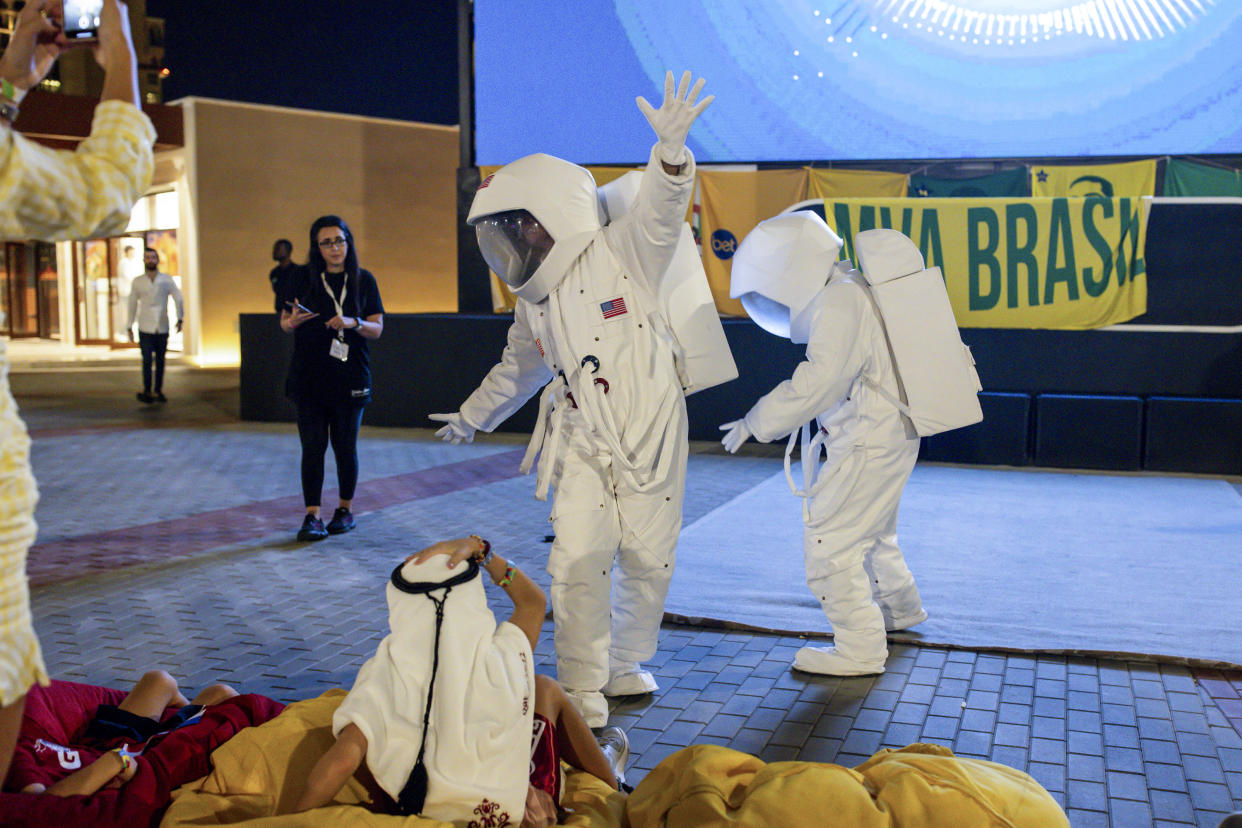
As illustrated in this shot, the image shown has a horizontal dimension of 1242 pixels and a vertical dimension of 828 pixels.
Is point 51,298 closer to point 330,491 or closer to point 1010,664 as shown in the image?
point 330,491

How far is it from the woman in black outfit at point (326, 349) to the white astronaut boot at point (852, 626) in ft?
10.5

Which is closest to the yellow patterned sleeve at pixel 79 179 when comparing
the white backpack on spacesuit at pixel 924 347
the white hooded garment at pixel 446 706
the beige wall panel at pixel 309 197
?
the white hooded garment at pixel 446 706

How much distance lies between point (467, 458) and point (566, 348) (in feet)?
19.4

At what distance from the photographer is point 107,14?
184 cm

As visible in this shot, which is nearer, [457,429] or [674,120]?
[674,120]

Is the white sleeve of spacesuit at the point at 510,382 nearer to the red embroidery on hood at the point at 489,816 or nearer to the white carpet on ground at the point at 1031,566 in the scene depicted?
the white carpet on ground at the point at 1031,566

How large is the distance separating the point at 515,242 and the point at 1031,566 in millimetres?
3431

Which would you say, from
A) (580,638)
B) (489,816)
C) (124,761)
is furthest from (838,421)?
Answer: (124,761)

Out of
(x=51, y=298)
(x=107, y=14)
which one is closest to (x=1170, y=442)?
(x=107, y=14)

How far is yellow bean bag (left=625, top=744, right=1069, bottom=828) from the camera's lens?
2.20 m

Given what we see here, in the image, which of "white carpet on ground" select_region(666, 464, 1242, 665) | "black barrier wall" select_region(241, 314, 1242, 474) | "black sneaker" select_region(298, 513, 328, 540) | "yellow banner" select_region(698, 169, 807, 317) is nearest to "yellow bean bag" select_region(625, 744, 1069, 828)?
"white carpet on ground" select_region(666, 464, 1242, 665)

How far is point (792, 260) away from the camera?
4090 mm

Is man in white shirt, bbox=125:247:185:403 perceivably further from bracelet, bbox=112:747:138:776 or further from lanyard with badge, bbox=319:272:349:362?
bracelet, bbox=112:747:138:776

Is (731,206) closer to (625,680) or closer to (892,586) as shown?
(892,586)
